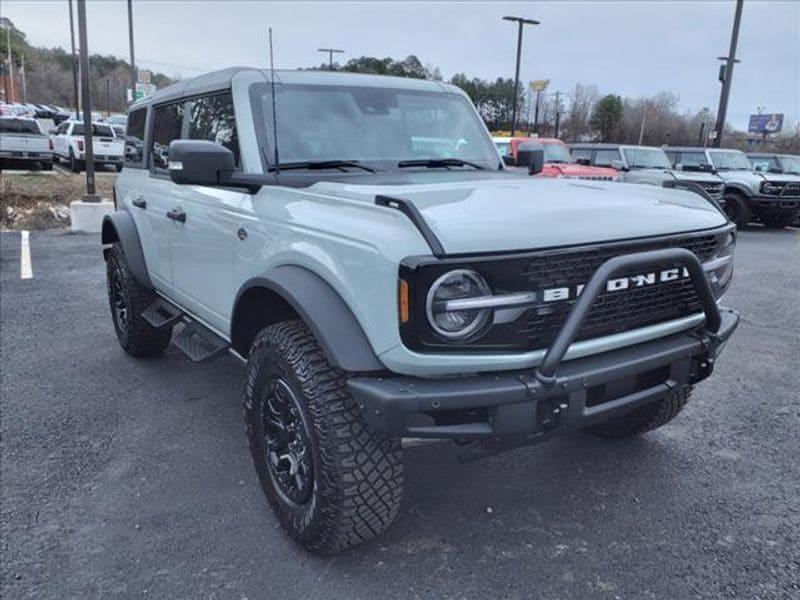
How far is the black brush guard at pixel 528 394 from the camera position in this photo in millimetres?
2109

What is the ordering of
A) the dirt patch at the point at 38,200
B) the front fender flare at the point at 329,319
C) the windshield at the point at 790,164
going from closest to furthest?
the front fender flare at the point at 329,319
the dirt patch at the point at 38,200
the windshield at the point at 790,164

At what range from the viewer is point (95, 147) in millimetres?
21391

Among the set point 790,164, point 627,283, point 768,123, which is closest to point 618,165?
point 790,164

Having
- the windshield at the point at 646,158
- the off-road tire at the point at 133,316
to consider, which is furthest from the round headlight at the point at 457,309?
the windshield at the point at 646,158

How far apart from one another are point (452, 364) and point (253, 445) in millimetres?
1246

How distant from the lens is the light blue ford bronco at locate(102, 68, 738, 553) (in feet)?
7.06

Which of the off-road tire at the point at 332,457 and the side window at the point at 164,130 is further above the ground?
the side window at the point at 164,130

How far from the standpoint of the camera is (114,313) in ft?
17.3

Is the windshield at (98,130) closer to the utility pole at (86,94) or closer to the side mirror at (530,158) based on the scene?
the utility pole at (86,94)

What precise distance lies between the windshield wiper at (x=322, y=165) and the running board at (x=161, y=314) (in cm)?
146

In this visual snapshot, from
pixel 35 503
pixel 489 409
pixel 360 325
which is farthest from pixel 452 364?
pixel 35 503

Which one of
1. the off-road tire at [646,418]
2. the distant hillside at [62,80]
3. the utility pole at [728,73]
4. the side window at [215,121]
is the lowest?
the off-road tire at [646,418]

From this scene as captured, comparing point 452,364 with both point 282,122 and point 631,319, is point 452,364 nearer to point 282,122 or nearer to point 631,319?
point 631,319

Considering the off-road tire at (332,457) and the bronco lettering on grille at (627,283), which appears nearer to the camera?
the bronco lettering on grille at (627,283)
